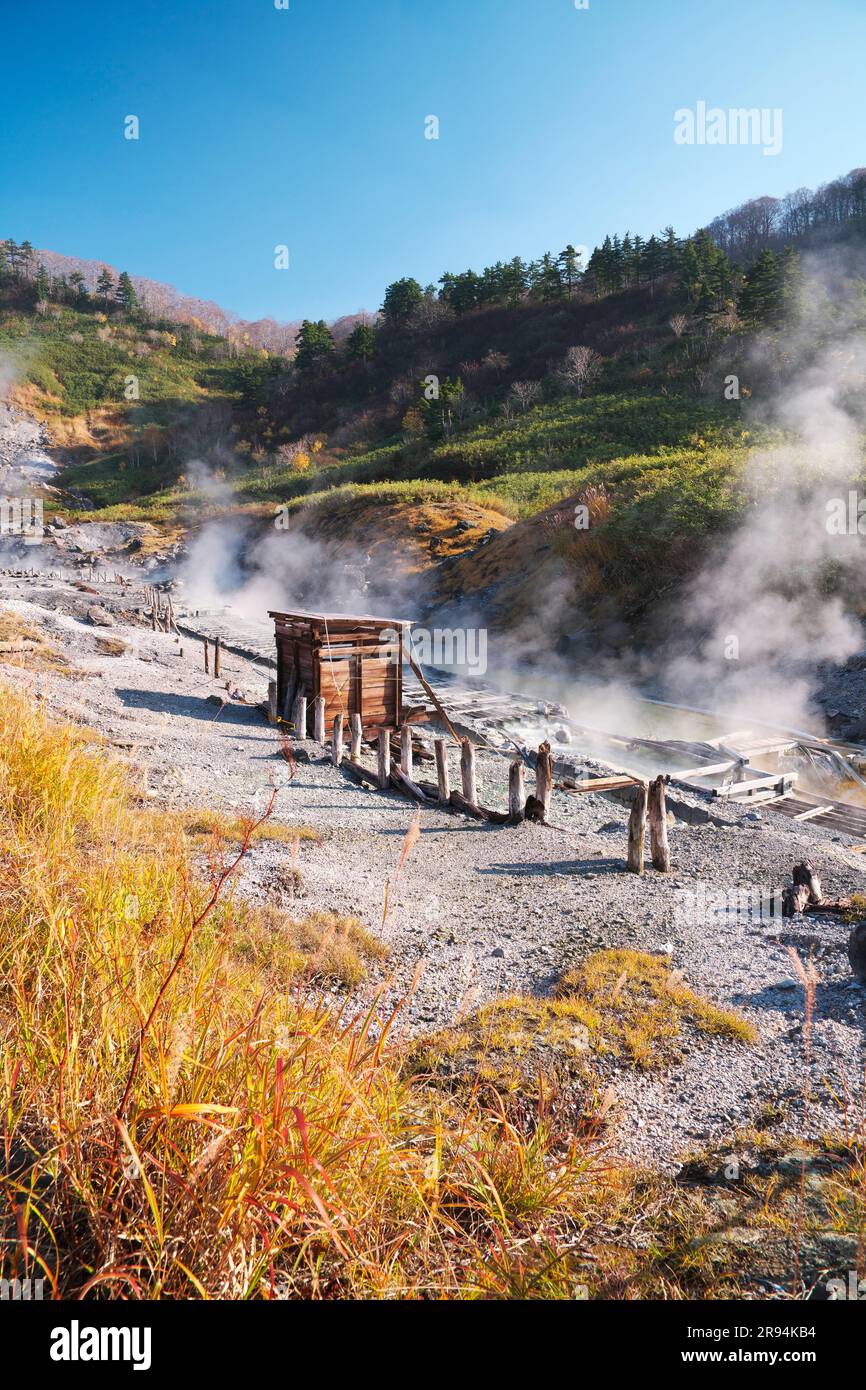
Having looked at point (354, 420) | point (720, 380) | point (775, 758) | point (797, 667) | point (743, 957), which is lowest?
point (743, 957)

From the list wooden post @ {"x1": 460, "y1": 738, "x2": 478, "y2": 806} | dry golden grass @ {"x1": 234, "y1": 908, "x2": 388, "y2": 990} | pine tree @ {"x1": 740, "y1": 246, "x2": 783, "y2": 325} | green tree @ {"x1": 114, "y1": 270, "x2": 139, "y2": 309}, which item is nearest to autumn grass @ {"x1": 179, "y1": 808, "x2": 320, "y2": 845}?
dry golden grass @ {"x1": 234, "y1": 908, "x2": 388, "y2": 990}

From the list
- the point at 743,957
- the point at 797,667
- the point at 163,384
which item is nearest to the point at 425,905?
the point at 743,957

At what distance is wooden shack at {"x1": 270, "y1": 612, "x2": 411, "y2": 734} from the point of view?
1418 cm

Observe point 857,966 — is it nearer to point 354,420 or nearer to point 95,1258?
point 95,1258

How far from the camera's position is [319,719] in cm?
1405

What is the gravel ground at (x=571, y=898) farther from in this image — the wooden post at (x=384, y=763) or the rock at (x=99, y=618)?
the rock at (x=99, y=618)

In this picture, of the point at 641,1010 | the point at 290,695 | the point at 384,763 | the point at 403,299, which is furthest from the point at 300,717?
the point at 403,299

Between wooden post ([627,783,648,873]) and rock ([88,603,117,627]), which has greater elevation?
rock ([88,603,117,627])

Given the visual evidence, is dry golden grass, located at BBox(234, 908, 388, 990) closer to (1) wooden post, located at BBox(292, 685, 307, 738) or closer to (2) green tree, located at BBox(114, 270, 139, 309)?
(1) wooden post, located at BBox(292, 685, 307, 738)

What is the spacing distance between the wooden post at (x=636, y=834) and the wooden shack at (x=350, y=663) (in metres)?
6.86

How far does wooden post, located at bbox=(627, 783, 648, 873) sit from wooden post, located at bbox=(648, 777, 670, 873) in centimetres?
19

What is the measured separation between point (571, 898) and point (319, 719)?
7677mm

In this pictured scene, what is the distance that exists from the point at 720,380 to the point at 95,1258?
154 ft

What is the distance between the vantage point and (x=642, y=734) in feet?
51.5
